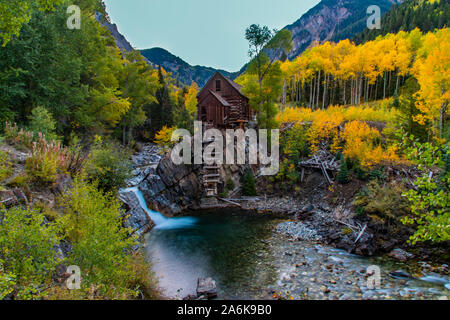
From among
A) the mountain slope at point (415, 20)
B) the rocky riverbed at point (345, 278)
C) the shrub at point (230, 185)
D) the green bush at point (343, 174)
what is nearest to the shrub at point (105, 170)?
the rocky riverbed at point (345, 278)

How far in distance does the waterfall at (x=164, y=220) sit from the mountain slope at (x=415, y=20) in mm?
80951

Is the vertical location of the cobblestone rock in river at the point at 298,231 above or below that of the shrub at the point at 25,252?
below

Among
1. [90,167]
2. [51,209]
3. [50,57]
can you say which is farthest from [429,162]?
[50,57]

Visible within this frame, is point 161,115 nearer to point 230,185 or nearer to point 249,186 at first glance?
point 230,185

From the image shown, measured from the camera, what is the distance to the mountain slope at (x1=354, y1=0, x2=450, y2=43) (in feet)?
209

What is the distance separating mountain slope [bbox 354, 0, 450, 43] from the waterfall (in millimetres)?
80951

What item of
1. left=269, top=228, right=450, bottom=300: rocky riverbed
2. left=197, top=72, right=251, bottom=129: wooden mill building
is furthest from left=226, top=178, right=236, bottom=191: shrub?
left=269, top=228, right=450, bottom=300: rocky riverbed

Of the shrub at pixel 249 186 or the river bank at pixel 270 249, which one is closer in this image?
the river bank at pixel 270 249

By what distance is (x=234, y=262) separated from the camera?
11.1 meters

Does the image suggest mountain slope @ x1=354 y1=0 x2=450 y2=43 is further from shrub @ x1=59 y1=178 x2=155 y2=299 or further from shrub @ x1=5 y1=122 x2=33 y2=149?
shrub @ x1=59 y1=178 x2=155 y2=299

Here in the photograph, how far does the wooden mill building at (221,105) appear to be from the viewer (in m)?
28.5

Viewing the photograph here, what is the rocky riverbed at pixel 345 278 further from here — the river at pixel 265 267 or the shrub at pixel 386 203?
the shrub at pixel 386 203

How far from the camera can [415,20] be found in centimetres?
6725

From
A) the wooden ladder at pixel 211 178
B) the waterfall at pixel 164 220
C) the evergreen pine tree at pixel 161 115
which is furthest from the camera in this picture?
the evergreen pine tree at pixel 161 115
